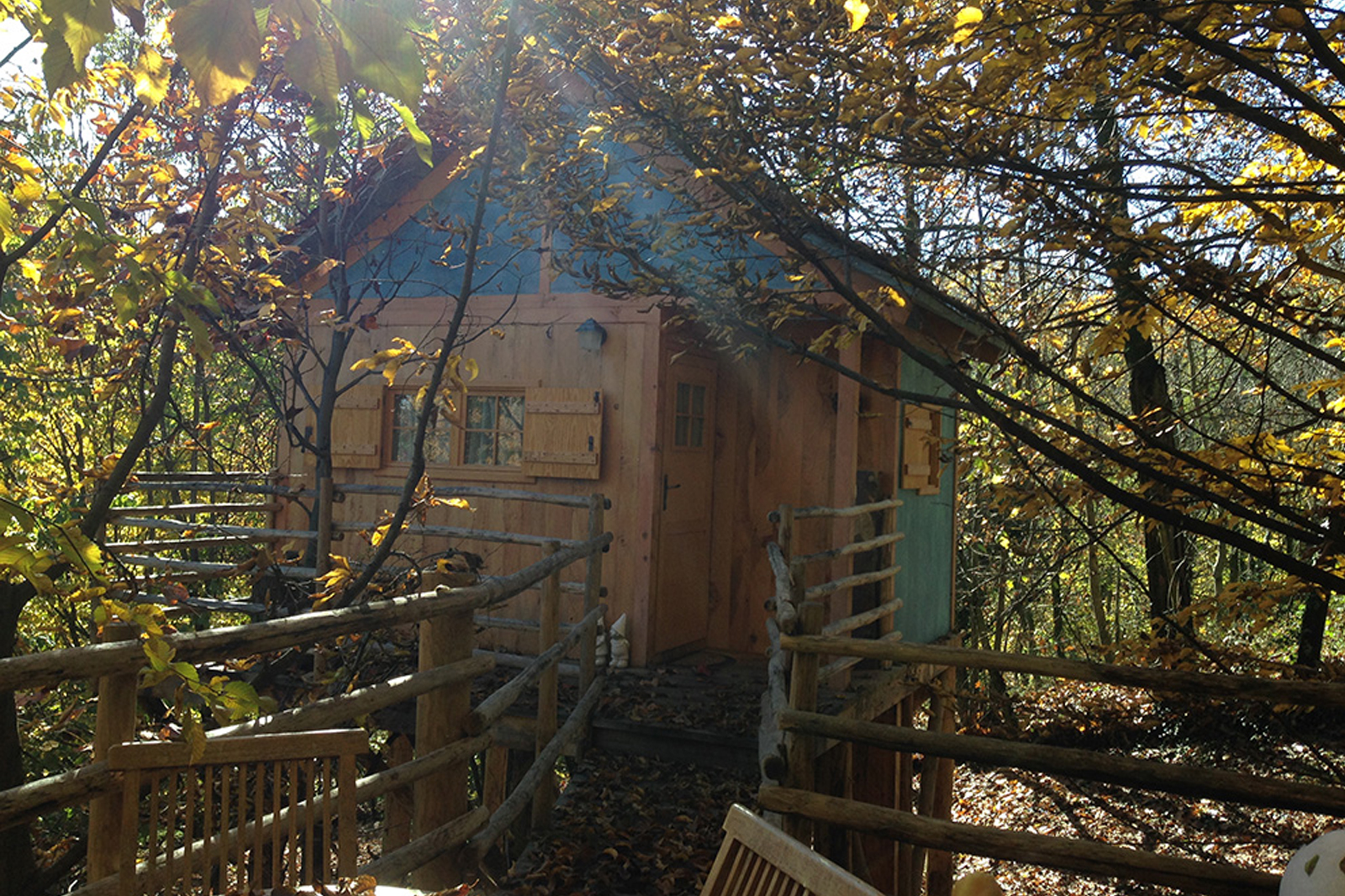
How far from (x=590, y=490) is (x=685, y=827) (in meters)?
3.18

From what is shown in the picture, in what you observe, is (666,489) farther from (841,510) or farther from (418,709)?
(418,709)

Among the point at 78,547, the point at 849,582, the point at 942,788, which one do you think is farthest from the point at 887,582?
the point at 78,547

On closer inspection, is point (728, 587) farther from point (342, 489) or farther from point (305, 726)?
point (305, 726)

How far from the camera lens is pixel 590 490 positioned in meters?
8.10

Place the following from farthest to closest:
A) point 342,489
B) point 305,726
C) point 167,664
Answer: point 342,489 → point 305,726 → point 167,664

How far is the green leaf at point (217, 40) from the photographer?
52.4 inches

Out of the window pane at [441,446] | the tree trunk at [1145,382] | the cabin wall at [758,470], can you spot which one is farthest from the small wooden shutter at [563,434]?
the tree trunk at [1145,382]

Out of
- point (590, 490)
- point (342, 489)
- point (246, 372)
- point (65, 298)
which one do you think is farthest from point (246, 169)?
point (246, 372)

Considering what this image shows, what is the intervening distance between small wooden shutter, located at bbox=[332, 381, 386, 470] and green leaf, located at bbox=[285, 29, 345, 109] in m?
7.65

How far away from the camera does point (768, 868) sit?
7.43 feet

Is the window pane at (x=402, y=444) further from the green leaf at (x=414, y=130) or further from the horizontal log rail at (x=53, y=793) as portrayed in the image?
the green leaf at (x=414, y=130)

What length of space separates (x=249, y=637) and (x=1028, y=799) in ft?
35.3

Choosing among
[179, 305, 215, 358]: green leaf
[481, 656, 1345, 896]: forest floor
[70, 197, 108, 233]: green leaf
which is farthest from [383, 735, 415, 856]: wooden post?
[70, 197, 108, 233]: green leaf

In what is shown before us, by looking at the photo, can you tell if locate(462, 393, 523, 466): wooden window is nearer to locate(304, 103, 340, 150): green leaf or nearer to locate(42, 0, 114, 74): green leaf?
locate(304, 103, 340, 150): green leaf
